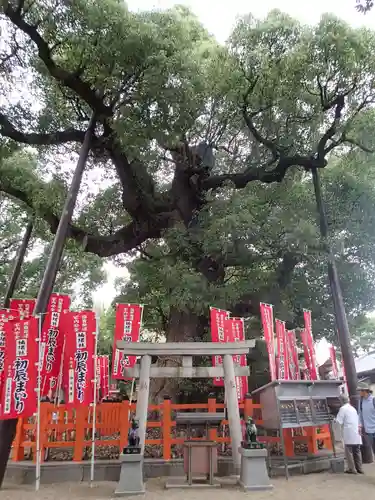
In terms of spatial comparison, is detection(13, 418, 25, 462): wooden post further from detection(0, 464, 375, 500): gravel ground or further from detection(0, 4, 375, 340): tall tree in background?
detection(0, 4, 375, 340): tall tree in background

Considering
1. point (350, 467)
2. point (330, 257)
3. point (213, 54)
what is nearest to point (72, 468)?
point (350, 467)

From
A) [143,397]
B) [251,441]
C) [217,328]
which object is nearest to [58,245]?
[143,397]

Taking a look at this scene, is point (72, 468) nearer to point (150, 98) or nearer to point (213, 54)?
point (150, 98)

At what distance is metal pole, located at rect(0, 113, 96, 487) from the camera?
6.25m

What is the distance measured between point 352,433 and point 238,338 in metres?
3.35

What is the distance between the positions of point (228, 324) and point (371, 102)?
22.9ft

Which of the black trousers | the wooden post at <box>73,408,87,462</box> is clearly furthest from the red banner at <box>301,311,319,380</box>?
the wooden post at <box>73,408,87,462</box>

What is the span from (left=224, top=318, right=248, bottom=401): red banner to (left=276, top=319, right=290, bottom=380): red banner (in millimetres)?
870

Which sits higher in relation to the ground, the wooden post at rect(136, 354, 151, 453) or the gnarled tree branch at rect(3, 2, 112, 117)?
the gnarled tree branch at rect(3, 2, 112, 117)

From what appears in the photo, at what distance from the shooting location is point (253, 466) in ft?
19.9

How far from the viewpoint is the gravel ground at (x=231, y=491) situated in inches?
220

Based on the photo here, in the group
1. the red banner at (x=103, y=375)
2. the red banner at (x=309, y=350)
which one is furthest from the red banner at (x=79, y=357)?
the red banner at (x=103, y=375)

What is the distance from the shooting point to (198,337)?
11.1m

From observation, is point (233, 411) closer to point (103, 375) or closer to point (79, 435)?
point (79, 435)
